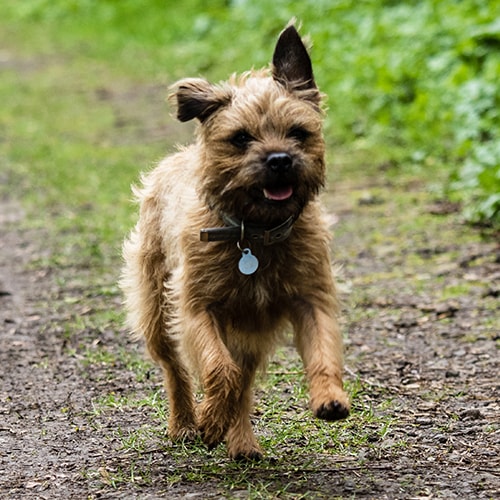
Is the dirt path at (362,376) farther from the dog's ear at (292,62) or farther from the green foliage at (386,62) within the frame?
the dog's ear at (292,62)

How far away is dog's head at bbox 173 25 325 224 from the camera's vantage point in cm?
468

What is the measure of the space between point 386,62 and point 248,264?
954 centimetres

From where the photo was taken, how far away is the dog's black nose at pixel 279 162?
15.1ft

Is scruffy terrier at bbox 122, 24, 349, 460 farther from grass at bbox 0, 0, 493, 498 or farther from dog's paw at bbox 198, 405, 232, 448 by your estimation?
grass at bbox 0, 0, 493, 498

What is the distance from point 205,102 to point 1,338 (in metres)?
2.93

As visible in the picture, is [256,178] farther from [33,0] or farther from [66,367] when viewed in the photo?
[33,0]

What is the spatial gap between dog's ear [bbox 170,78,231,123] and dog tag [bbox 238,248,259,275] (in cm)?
68

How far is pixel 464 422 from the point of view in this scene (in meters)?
5.39

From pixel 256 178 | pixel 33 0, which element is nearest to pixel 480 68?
pixel 256 178

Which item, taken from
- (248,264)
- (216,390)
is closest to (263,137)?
(248,264)

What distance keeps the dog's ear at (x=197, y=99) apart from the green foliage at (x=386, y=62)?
15.4 ft

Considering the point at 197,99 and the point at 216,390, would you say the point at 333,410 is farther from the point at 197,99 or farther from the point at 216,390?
the point at 197,99

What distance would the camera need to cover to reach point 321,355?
472 cm

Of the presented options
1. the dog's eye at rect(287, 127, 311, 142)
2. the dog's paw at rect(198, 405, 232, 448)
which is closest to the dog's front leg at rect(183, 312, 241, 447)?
the dog's paw at rect(198, 405, 232, 448)
